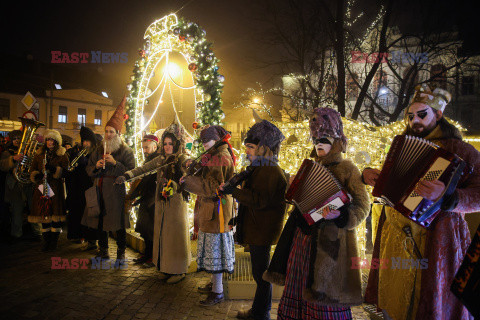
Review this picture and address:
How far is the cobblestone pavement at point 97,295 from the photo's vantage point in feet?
13.3

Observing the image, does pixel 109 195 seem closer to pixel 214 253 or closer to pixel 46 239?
pixel 46 239

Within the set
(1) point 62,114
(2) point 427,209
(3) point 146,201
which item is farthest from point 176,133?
(1) point 62,114

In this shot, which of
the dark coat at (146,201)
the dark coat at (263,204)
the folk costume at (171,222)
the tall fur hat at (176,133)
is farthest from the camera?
the dark coat at (146,201)

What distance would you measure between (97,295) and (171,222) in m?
1.50

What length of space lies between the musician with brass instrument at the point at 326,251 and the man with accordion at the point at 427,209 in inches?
9.6

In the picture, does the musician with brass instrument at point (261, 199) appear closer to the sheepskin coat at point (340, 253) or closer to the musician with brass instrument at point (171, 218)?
the sheepskin coat at point (340, 253)

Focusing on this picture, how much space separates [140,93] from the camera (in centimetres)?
837

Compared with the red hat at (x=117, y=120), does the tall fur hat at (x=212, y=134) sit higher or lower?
lower

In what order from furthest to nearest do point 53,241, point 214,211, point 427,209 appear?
point 53,241 < point 214,211 < point 427,209

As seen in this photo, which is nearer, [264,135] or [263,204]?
[263,204]

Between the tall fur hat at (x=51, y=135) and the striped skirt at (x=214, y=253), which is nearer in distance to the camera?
the striped skirt at (x=214, y=253)

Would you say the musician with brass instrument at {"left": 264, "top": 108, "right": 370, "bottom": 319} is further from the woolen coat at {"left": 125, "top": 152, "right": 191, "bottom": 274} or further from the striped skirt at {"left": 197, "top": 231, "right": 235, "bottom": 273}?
the woolen coat at {"left": 125, "top": 152, "right": 191, "bottom": 274}

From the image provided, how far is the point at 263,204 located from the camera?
11.1ft

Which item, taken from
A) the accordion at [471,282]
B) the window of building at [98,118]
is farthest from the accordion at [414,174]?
the window of building at [98,118]
